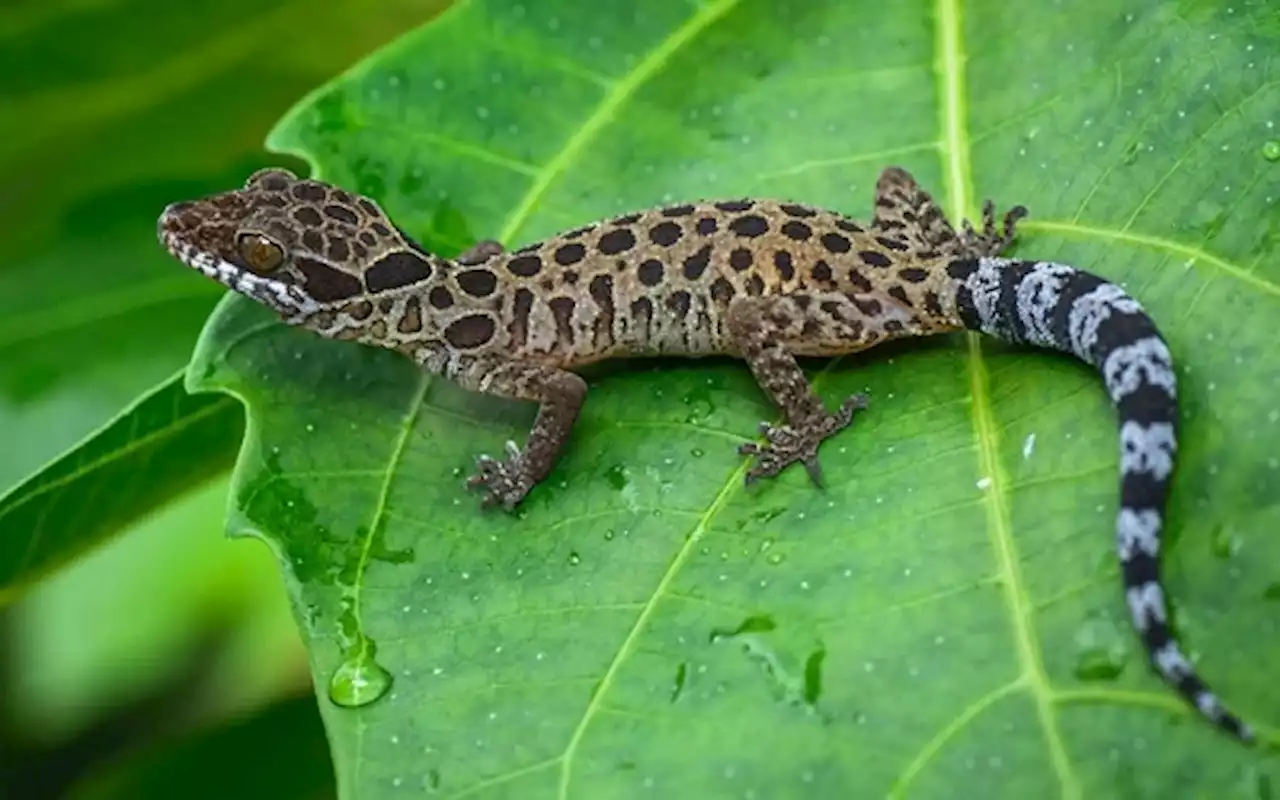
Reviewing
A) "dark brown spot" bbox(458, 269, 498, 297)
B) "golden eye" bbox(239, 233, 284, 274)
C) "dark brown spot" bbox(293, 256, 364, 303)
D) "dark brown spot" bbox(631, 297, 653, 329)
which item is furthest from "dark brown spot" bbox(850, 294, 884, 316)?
"golden eye" bbox(239, 233, 284, 274)

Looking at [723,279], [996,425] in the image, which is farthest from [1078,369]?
[723,279]

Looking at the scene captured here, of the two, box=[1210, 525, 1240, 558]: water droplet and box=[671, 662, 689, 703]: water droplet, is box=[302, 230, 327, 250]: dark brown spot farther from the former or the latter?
box=[1210, 525, 1240, 558]: water droplet

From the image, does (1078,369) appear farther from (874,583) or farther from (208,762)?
(208,762)

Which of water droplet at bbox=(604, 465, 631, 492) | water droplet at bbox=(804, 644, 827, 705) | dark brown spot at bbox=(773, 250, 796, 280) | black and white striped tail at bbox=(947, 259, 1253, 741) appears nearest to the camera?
black and white striped tail at bbox=(947, 259, 1253, 741)

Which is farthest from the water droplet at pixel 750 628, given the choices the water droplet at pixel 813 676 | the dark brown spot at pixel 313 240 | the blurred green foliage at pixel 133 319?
the blurred green foliage at pixel 133 319

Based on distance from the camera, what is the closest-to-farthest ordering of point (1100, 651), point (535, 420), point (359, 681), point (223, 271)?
point (1100, 651) → point (359, 681) → point (535, 420) → point (223, 271)

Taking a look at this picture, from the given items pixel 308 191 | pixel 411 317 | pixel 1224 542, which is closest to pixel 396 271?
pixel 411 317

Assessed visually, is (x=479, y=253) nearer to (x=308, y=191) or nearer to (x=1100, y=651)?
(x=308, y=191)
